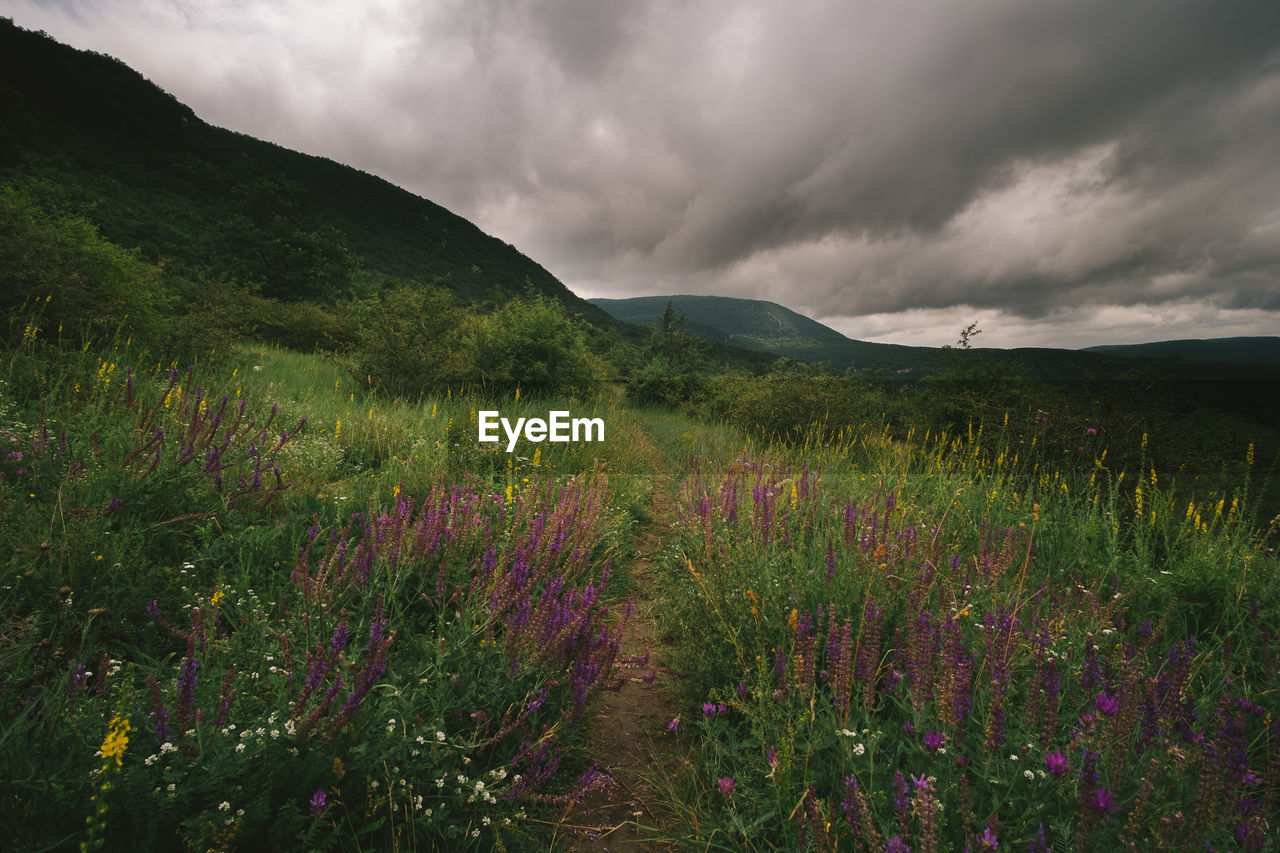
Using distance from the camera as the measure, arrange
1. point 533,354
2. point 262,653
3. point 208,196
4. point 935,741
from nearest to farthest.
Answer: point 935,741 → point 262,653 → point 533,354 → point 208,196

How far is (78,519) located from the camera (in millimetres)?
2322

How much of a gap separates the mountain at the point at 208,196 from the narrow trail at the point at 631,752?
37.4 feet

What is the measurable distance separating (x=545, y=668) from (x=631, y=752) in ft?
1.89

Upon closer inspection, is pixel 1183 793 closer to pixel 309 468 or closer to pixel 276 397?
pixel 309 468

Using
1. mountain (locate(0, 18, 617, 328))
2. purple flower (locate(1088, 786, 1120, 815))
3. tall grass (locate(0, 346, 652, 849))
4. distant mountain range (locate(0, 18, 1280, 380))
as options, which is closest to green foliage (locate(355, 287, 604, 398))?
mountain (locate(0, 18, 617, 328))

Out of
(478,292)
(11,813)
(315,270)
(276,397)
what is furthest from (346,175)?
(11,813)

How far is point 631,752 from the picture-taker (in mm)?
2232

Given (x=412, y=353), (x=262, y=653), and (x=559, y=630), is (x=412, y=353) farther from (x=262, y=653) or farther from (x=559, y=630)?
(x=559, y=630)

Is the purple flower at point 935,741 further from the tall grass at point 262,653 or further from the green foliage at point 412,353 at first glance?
the green foliage at point 412,353

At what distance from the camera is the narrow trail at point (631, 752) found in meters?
1.78

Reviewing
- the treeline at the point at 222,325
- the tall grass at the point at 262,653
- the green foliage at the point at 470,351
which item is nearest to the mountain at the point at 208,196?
the green foliage at the point at 470,351

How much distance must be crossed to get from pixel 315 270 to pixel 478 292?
112 feet

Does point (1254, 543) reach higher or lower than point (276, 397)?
lower

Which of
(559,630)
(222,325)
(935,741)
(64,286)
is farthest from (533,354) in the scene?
(935,741)
